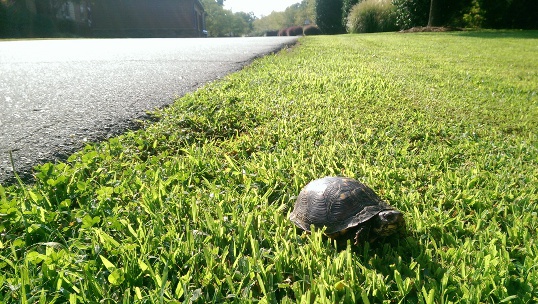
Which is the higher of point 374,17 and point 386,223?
point 374,17

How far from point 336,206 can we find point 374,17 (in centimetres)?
3037

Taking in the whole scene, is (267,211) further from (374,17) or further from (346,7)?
(346,7)

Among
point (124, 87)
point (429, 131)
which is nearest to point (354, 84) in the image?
point (429, 131)

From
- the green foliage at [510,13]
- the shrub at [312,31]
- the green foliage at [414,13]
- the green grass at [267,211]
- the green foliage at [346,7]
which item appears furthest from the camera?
the shrub at [312,31]

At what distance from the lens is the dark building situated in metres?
50.9

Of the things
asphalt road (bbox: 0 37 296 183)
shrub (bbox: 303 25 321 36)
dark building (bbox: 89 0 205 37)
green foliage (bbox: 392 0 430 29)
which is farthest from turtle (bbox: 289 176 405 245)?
dark building (bbox: 89 0 205 37)

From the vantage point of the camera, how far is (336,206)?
206cm

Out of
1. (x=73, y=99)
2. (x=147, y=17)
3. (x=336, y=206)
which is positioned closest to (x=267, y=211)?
(x=336, y=206)

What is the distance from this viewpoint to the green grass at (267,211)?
5.28ft

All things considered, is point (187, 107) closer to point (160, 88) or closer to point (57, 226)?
point (160, 88)

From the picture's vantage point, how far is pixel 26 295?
1473mm

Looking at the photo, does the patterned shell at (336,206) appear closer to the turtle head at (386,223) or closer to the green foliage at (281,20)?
the turtle head at (386,223)

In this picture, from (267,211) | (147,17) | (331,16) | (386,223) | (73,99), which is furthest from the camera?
(147,17)

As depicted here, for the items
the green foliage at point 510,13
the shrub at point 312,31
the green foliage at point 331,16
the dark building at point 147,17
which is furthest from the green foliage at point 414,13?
the dark building at point 147,17
